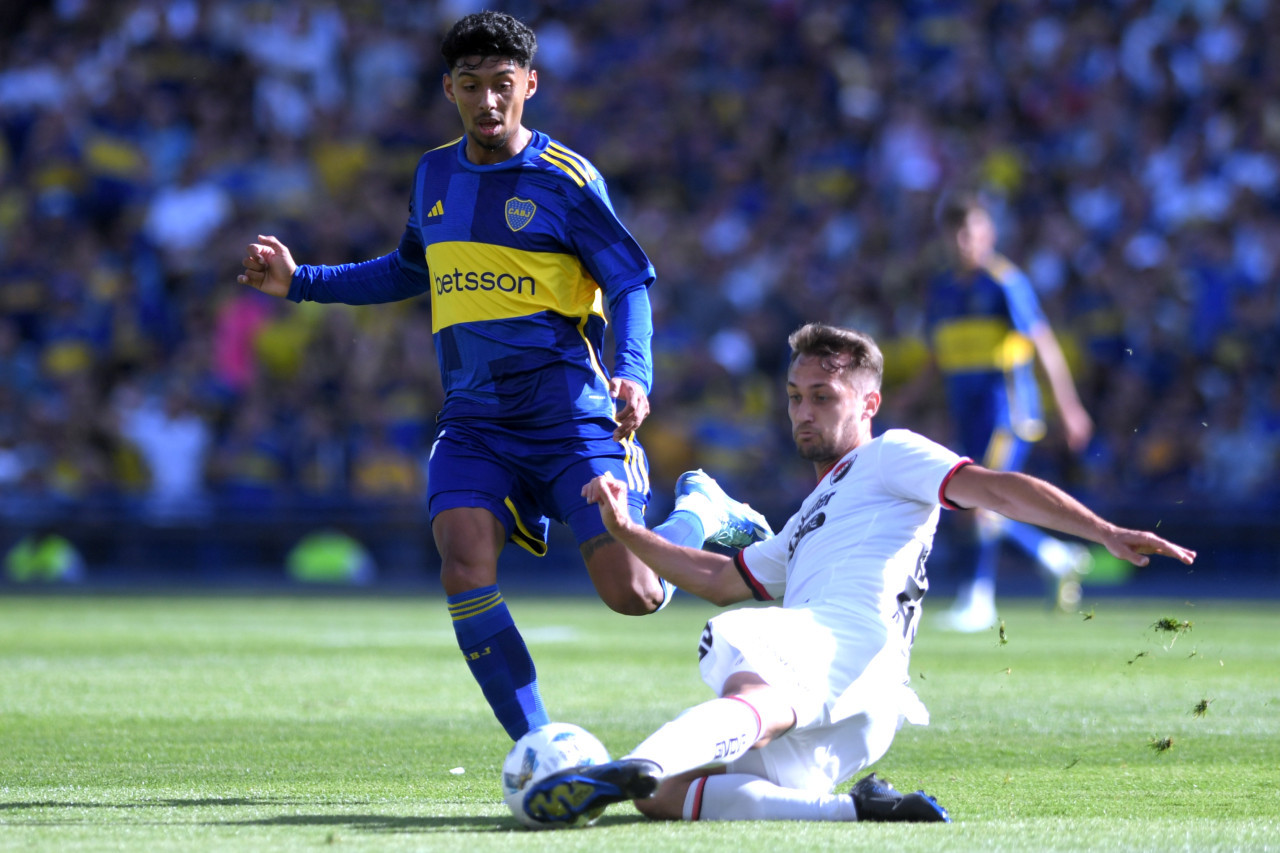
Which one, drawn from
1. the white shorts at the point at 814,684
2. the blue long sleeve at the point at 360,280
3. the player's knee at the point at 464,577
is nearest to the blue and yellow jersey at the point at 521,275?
A: the blue long sleeve at the point at 360,280

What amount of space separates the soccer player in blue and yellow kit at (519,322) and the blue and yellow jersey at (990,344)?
6257 mm

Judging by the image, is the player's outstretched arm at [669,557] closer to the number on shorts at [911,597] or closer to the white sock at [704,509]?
the number on shorts at [911,597]

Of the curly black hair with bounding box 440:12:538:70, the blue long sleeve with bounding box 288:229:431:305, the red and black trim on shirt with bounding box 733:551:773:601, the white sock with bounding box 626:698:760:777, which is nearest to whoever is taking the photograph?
the white sock with bounding box 626:698:760:777

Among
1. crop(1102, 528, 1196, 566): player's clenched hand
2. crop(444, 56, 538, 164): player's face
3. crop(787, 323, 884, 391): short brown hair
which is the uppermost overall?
crop(444, 56, 538, 164): player's face

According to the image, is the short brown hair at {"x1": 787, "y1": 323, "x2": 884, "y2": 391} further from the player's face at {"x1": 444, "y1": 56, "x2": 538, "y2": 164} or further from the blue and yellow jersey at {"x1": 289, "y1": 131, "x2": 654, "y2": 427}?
the player's face at {"x1": 444, "y1": 56, "x2": 538, "y2": 164}

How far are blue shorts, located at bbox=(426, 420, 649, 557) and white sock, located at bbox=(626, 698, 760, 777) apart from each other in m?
1.38

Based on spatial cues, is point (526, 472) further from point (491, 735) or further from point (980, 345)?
point (980, 345)

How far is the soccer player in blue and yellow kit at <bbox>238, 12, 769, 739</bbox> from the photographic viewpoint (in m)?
5.64

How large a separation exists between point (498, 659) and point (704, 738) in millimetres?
1297

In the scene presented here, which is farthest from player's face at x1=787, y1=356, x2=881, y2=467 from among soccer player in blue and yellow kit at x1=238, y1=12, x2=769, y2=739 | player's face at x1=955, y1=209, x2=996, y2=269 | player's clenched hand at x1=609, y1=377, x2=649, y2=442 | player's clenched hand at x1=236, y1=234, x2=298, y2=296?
player's face at x1=955, y1=209, x2=996, y2=269

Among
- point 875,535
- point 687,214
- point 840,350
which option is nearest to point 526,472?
point 840,350

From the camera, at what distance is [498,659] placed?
5355mm

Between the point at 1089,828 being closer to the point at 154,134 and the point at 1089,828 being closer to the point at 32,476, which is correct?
the point at 32,476

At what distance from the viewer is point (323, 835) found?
4.24 m
